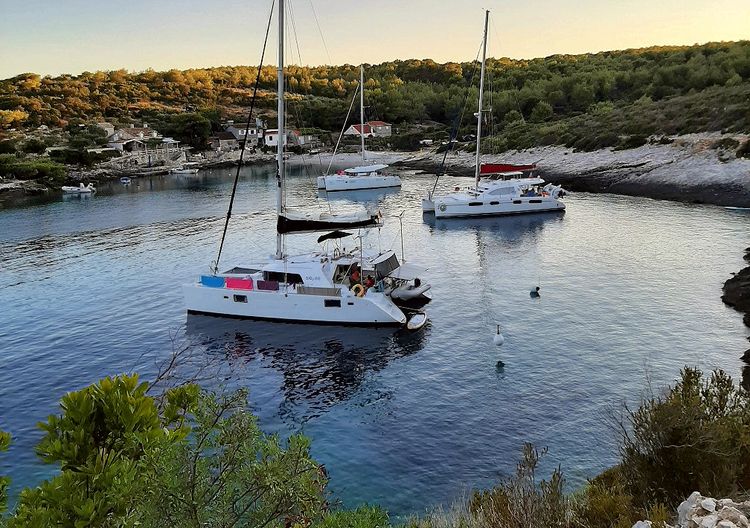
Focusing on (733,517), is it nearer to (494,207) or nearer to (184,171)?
(494,207)

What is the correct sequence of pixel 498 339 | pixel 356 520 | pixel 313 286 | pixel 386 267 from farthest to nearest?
pixel 386 267, pixel 313 286, pixel 498 339, pixel 356 520

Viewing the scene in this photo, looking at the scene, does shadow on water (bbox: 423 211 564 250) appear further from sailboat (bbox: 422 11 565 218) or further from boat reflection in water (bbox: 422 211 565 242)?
sailboat (bbox: 422 11 565 218)

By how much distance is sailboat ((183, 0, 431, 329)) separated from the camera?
32.1 meters

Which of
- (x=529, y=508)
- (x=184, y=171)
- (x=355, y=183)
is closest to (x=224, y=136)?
(x=184, y=171)

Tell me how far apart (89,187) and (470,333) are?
261 feet

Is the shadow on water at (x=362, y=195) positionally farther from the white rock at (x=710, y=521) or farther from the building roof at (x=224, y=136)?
the building roof at (x=224, y=136)

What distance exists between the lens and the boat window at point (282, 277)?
33.2m

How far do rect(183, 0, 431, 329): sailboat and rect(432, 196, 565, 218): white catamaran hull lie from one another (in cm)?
2843

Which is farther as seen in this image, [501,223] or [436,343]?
[501,223]

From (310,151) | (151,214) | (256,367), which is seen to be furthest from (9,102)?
(256,367)

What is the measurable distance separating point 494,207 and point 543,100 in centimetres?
8535

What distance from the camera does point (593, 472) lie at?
18828mm

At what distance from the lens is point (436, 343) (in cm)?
3036

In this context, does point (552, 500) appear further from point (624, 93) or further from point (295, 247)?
point (624, 93)
